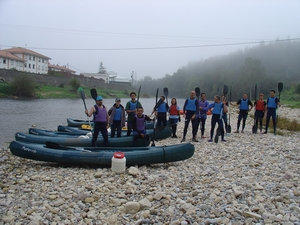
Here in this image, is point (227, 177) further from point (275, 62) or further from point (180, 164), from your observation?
point (275, 62)

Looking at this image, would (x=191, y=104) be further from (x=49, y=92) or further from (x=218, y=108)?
(x=49, y=92)

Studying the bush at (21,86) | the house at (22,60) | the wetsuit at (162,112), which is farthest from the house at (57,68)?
the wetsuit at (162,112)

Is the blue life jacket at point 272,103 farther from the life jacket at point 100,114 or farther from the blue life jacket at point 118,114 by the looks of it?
the life jacket at point 100,114

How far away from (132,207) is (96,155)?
2507 millimetres

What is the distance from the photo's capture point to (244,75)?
68.3m

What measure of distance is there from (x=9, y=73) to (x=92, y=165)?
137 ft

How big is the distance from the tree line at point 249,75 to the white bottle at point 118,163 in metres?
53.6

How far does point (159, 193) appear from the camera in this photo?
4.97 metres

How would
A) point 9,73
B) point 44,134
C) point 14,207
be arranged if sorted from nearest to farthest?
point 14,207 → point 44,134 → point 9,73

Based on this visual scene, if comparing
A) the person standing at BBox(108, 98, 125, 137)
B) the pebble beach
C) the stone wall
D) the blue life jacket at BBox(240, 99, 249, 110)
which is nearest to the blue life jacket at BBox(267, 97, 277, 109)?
the blue life jacket at BBox(240, 99, 249, 110)

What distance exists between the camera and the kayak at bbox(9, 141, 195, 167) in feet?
22.0

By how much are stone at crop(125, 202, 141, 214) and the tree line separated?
5532 cm

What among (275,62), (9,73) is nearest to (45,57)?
(9,73)

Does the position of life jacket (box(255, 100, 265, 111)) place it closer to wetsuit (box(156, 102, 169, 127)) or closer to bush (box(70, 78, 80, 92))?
wetsuit (box(156, 102, 169, 127))
